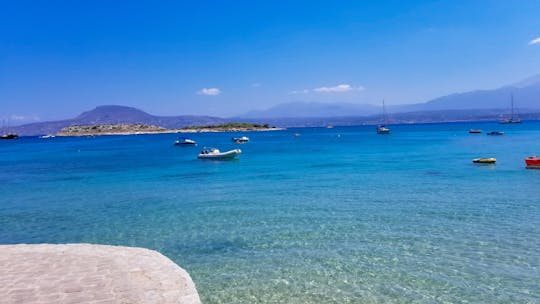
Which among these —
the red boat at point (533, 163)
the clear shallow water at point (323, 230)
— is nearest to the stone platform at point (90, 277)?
the clear shallow water at point (323, 230)

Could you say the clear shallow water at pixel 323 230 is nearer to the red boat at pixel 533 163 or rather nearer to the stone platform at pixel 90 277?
the stone platform at pixel 90 277

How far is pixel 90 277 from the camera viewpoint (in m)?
9.46

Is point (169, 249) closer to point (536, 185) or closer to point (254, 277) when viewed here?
point (254, 277)

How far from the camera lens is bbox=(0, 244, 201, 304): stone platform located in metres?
8.26

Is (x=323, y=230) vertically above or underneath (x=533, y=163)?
above

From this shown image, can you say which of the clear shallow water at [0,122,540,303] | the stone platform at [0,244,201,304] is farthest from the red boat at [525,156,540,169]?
the stone platform at [0,244,201,304]

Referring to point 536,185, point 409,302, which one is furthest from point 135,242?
point 536,185

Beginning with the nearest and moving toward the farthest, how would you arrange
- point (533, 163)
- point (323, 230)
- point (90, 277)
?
1. point (90, 277)
2. point (323, 230)
3. point (533, 163)

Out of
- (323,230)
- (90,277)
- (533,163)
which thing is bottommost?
(533,163)

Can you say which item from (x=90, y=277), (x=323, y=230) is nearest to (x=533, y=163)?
(x=323, y=230)

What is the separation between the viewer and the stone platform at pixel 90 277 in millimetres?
8258

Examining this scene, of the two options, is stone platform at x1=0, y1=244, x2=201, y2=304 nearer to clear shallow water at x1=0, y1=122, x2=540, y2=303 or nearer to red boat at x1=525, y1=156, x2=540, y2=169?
clear shallow water at x1=0, y1=122, x2=540, y2=303

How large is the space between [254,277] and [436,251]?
19.3 ft

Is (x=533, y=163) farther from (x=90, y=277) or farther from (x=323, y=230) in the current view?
(x=90, y=277)
